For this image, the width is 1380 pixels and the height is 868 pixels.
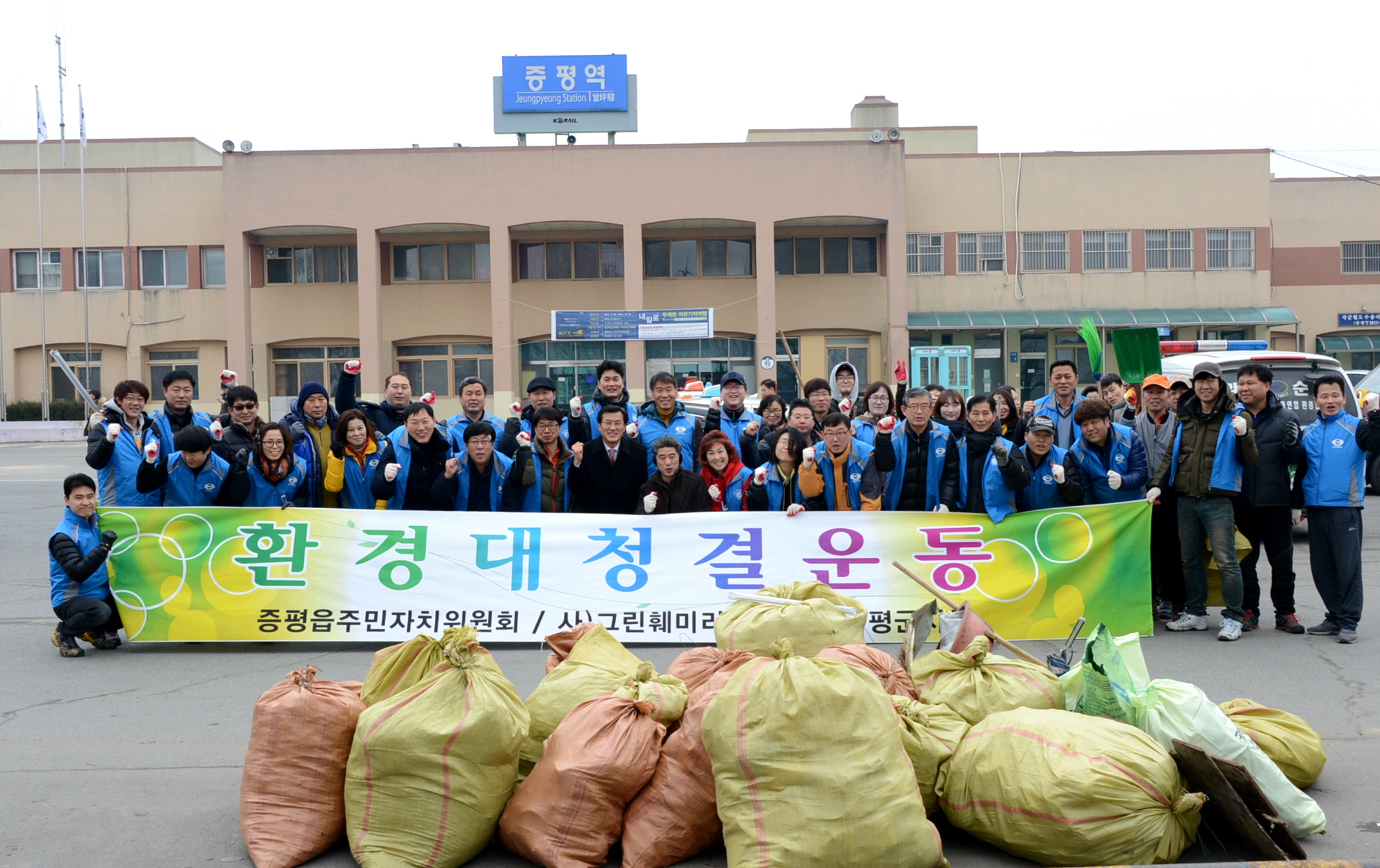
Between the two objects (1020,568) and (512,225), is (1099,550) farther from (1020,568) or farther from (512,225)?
(512,225)

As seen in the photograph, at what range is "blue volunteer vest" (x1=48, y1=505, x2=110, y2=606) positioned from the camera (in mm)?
6980

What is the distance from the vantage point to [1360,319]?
36.5m

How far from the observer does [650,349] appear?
3503 cm

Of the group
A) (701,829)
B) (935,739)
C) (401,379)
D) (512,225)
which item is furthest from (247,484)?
(512,225)

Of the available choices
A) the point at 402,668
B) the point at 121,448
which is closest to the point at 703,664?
the point at 402,668

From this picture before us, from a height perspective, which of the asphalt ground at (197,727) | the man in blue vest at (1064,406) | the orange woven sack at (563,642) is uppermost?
the man in blue vest at (1064,406)

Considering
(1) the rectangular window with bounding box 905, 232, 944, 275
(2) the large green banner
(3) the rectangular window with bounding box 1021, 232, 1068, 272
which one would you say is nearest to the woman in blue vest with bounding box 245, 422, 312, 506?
(2) the large green banner

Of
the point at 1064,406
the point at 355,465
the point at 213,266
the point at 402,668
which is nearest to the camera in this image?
the point at 402,668

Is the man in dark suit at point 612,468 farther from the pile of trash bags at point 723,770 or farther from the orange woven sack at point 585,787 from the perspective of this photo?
the orange woven sack at point 585,787

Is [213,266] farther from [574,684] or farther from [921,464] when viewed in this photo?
[574,684]

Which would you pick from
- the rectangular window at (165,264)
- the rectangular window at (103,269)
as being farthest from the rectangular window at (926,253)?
the rectangular window at (165,264)

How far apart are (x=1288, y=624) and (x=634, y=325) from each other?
27.8m

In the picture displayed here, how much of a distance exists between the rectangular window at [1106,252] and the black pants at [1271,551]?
29.6 m

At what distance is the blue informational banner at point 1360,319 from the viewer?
3644 centimetres
